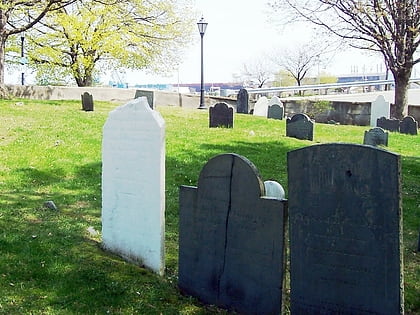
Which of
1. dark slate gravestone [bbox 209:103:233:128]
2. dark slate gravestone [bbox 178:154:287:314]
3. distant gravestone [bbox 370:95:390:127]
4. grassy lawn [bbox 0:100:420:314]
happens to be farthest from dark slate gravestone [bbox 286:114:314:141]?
dark slate gravestone [bbox 178:154:287:314]

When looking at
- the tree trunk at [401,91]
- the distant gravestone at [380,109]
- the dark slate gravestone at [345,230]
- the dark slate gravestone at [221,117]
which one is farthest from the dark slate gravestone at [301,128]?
the dark slate gravestone at [345,230]

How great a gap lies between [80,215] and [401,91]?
64.7 feet

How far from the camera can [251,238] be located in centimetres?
409

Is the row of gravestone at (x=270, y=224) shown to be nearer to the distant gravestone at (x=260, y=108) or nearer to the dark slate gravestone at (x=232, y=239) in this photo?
the dark slate gravestone at (x=232, y=239)

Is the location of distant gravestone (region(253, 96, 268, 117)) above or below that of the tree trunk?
below

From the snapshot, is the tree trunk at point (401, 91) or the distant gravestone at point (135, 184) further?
the tree trunk at point (401, 91)

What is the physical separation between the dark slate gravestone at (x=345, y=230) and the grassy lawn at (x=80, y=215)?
90 cm

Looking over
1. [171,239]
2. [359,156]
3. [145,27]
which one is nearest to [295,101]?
[145,27]

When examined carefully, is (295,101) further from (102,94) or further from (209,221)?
(209,221)

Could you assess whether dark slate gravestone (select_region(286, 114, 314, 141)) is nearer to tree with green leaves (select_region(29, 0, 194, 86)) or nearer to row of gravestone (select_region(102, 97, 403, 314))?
row of gravestone (select_region(102, 97, 403, 314))

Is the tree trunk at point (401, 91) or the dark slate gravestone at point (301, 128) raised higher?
the tree trunk at point (401, 91)

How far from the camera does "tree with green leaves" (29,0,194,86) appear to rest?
29.0 meters

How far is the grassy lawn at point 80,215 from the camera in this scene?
4.32m

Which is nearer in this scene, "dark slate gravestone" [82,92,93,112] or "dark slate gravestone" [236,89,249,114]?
"dark slate gravestone" [82,92,93,112]
